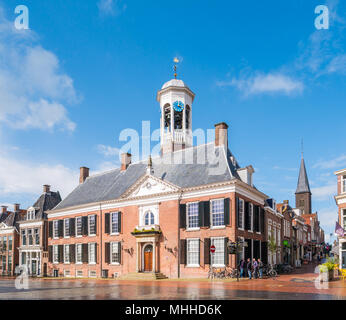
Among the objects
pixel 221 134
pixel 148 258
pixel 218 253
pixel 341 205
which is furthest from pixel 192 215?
pixel 341 205

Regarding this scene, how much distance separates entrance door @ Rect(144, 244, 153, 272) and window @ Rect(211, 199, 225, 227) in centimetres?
692

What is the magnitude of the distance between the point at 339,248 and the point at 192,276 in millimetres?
11465

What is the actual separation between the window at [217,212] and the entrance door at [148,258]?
692cm

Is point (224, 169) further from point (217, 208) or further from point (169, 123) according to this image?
point (169, 123)

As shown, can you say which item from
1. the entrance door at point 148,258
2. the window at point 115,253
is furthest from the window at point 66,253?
the entrance door at point 148,258

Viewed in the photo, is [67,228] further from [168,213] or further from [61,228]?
[168,213]

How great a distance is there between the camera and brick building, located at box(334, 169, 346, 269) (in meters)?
28.4

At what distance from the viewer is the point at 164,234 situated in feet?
106

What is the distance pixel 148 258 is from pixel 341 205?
16652 millimetres

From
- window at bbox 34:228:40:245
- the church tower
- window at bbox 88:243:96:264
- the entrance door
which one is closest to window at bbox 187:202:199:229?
the entrance door

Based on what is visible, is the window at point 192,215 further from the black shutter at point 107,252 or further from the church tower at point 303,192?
the church tower at point 303,192

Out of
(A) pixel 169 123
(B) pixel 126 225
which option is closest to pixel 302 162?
(A) pixel 169 123

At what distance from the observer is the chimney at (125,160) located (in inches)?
1656
